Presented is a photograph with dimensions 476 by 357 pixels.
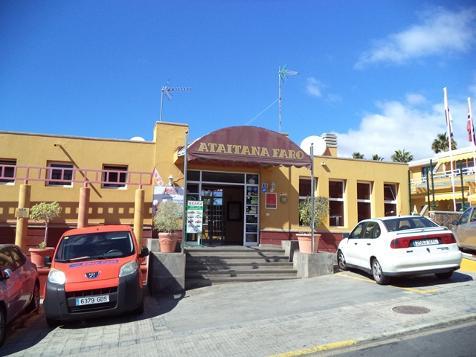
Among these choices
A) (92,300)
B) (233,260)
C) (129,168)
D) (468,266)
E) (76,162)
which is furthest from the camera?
(129,168)

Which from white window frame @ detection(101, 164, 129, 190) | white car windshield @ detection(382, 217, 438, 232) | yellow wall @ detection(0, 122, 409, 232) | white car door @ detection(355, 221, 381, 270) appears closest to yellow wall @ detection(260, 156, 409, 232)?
yellow wall @ detection(0, 122, 409, 232)

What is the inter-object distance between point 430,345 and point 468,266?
301 inches

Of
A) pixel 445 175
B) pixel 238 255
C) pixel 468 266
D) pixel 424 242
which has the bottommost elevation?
pixel 468 266

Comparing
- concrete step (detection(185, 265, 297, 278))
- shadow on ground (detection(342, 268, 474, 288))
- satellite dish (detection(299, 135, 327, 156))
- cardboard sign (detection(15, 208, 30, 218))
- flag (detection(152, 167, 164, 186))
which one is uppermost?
satellite dish (detection(299, 135, 327, 156))

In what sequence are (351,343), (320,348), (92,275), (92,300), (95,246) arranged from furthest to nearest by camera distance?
1. (95,246)
2. (92,275)
3. (92,300)
4. (351,343)
5. (320,348)

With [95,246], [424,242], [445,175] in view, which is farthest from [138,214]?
[445,175]

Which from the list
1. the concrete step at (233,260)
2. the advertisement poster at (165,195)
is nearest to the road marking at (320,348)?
the concrete step at (233,260)

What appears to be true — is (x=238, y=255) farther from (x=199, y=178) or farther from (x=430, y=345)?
(x=430, y=345)

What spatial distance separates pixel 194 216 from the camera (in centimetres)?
1212

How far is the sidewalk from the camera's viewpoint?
6.10m

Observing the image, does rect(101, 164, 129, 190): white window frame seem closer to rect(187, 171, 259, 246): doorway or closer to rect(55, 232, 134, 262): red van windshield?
rect(187, 171, 259, 246): doorway

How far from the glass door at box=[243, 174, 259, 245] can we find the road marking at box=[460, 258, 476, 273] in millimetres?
7008

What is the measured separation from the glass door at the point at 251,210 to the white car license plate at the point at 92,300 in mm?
8349

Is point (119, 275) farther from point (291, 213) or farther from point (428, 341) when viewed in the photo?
point (291, 213)
